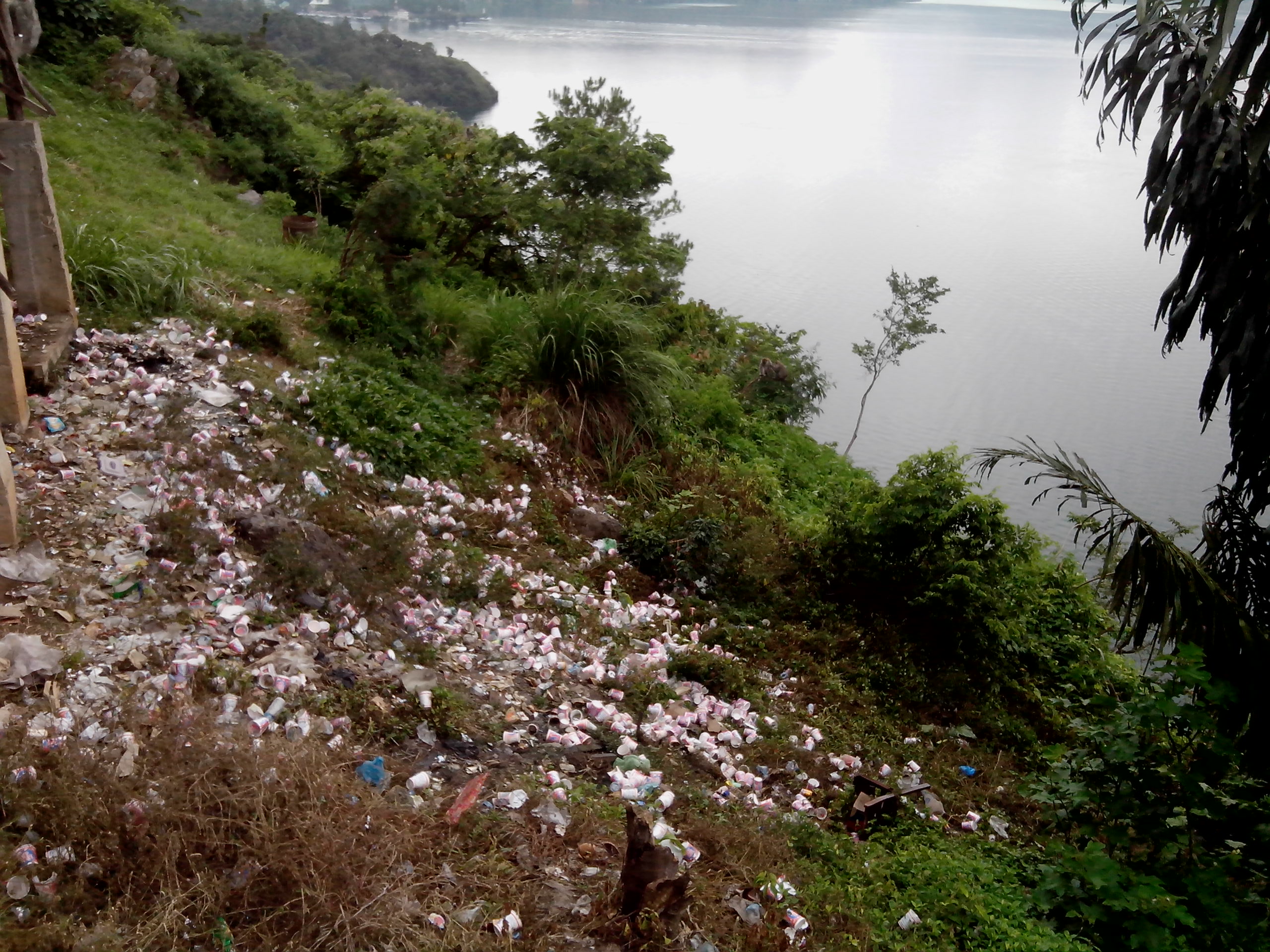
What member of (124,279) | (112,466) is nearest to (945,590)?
(112,466)

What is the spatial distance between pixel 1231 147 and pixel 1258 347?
2.87ft

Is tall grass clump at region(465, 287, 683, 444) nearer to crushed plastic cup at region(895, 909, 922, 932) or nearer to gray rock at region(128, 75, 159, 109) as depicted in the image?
crushed plastic cup at region(895, 909, 922, 932)

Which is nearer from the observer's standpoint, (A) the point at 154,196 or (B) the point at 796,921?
(B) the point at 796,921

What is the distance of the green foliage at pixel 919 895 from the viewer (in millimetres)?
2930

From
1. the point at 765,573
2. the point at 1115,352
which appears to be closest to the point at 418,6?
the point at 1115,352

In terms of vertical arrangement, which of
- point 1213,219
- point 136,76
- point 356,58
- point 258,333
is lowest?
point 258,333

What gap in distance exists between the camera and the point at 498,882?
8.48ft

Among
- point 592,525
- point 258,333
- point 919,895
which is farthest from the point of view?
point 592,525

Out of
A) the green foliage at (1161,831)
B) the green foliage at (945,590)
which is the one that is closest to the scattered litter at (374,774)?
the green foliage at (1161,831)

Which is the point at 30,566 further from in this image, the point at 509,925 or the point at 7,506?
the point at 509,925

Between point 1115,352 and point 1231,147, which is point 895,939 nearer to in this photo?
point 1231,147

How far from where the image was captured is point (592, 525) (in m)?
5.67

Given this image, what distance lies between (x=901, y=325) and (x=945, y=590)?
745 cm

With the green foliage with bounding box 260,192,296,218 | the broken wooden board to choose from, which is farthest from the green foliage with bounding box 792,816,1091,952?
the green foliage with bounding box 260,192,296,218
